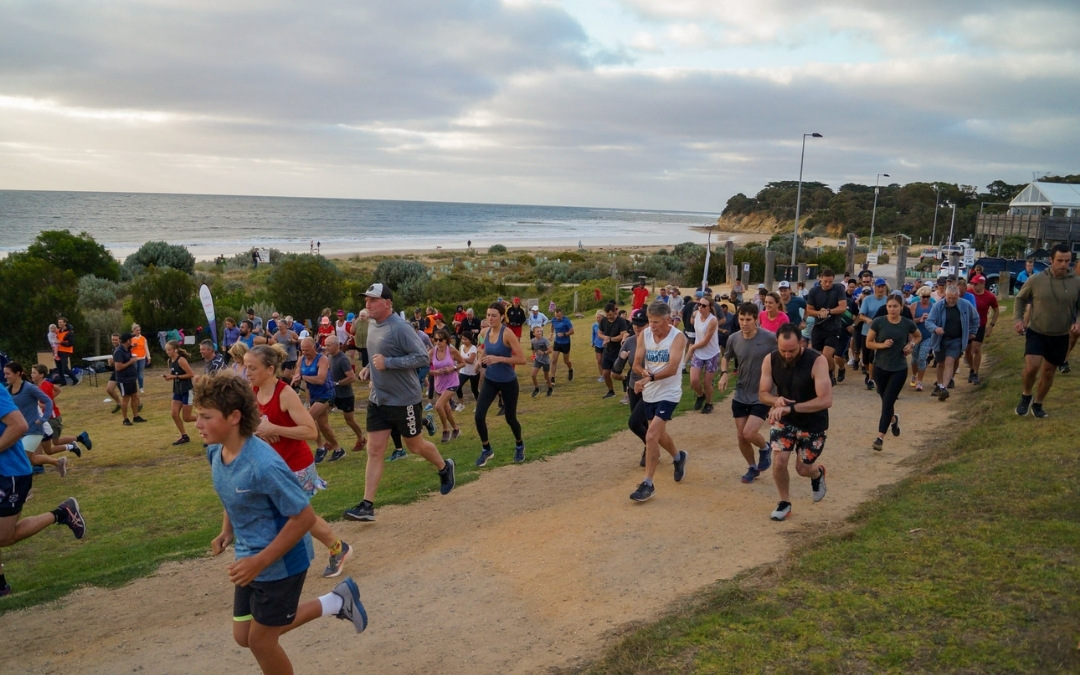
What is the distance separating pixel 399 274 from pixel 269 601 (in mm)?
37111

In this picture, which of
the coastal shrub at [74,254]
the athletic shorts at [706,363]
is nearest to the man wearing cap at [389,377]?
the athletic shorts at [706,363]

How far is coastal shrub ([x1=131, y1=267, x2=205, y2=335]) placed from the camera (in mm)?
24547

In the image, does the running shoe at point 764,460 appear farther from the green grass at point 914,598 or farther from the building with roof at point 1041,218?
the building with roof at point 1041,218

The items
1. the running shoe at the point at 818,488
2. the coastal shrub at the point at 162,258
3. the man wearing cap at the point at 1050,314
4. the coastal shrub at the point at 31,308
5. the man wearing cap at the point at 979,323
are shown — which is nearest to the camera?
the running shoe at the point at 818,488

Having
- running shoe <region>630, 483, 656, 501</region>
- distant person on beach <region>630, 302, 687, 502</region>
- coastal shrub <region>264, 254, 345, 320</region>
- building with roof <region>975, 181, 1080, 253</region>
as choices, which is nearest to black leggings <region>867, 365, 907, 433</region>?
distant person on beach <region>630, 302, 687, 502</region>

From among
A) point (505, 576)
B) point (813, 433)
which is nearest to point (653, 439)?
point (813, 433)

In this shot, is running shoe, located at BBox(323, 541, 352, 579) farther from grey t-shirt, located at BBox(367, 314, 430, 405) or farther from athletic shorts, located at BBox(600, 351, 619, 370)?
athletic shorts, located at BBox(600, 351, 619, 370)

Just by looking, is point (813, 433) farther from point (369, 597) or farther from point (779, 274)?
point (779, 274)

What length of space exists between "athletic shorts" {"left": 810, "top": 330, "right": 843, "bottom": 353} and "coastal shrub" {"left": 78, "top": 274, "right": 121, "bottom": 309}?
27029 mm

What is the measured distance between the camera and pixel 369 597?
5695 millimetres

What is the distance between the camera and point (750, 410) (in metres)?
7.96

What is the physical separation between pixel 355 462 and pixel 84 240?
30130 mm

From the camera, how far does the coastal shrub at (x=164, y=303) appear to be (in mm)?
24547

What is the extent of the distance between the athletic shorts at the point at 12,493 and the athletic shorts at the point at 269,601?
128 inches
